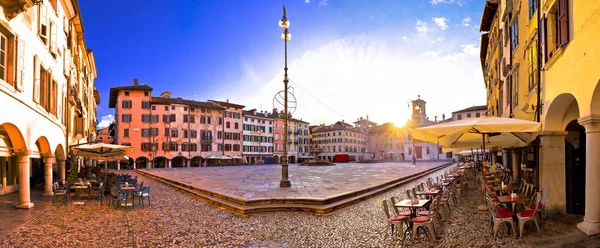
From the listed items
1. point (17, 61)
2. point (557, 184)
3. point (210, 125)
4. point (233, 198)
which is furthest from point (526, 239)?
point (210, 125)

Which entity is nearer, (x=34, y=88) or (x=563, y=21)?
(x=563, y=21)

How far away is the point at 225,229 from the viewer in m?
10.2

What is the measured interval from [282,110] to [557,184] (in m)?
10.7

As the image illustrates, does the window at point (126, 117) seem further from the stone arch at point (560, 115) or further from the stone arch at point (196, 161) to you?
the stone arch at point (560, 115)

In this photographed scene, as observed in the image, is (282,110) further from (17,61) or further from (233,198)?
(17,61)

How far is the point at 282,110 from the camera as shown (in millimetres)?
17312

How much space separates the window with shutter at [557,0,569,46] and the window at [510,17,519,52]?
7858mm

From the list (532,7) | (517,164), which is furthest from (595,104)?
(517,164)

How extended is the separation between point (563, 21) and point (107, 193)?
18.6 m

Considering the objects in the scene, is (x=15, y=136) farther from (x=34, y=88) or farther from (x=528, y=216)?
(x=528, y=216)

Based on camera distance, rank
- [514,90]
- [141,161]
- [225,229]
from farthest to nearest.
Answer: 1. [141,161]
2. [514,90]
3. [225,229]

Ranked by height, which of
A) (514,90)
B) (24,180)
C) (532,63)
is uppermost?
(532,63)

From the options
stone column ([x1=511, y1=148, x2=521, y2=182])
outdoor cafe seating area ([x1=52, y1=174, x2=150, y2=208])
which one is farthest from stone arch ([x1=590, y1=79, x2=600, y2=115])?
outdoor cafe seating area ([x1=52, y1=174, x2=150, y2=208])

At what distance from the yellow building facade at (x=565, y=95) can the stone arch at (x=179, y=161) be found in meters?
64.0
